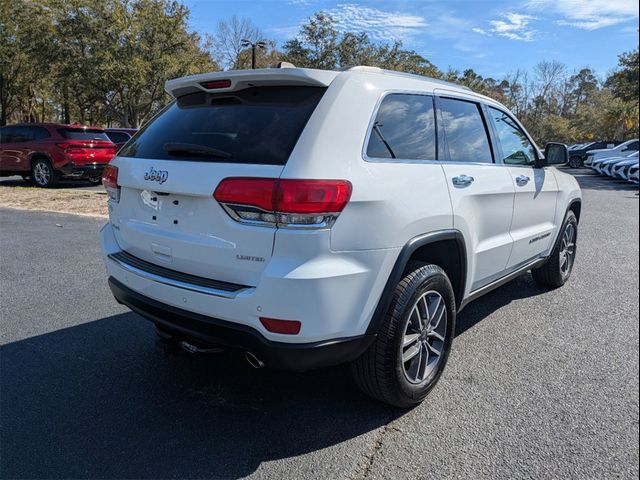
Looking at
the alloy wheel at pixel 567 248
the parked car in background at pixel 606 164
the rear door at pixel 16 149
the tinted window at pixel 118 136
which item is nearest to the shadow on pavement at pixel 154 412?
the alloy wheel at pixel 567 248

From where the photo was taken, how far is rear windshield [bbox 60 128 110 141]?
1294cm

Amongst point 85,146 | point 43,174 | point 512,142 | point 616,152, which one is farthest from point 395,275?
point 616,152

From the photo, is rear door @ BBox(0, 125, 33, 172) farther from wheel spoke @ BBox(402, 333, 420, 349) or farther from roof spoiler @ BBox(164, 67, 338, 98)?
wheel spoke @ BBox(402, 333, 420, 349)

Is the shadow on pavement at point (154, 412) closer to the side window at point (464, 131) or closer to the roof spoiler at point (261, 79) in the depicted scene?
the side window at point (464, 131)

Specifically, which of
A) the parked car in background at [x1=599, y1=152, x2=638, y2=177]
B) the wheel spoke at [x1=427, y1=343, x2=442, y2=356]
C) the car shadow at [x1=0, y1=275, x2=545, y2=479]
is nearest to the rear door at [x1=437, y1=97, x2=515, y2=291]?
the wheel spoke at [x1=427, y1=343, x2=442, y2=356]

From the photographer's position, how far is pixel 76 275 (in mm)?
5332

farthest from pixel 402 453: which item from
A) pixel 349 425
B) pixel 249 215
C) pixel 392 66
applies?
pixel 392 66

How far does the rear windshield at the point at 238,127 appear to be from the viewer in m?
2.45

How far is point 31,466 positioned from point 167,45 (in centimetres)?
2621

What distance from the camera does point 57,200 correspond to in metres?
10.6

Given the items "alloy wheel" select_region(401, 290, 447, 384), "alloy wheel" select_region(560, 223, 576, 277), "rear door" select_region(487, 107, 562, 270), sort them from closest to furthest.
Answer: "alloy wheel" select_region(401, 290, 447, 384) < "rear door" select_region(487, 107, 562, 270) < "alloy wheel" select_region(560, 223, 576, 277)

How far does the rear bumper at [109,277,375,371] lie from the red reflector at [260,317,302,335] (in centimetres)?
6

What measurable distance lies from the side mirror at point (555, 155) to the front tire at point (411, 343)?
2197mm

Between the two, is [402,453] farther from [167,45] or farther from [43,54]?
[43,54]
